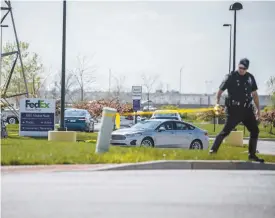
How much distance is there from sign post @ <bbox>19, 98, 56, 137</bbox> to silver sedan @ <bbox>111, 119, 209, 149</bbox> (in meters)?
4.70

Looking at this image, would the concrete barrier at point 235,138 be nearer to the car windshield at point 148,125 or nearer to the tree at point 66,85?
the car windshield at point 148,125

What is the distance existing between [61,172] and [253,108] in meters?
4.27

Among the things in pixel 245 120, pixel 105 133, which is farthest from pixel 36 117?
pixel 245 120

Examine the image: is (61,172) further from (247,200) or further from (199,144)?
(199,144)

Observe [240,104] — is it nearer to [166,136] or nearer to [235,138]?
[166,136]

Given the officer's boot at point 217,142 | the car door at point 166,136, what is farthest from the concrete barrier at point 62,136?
the officer's boot at point 217,142

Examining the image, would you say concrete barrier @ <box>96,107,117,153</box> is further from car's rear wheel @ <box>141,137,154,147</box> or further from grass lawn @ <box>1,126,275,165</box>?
car's rear wheel @ <box>141,137,154,147</box>

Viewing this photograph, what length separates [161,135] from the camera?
18484 millimetres

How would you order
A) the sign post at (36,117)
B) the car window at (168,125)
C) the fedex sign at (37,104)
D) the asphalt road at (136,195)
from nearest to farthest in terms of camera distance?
the asphalt road at (136,195) < the car window at (168,125) < the sign post at (36,117) < the fedex sign at (37,104)

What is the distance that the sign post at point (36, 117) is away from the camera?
22062 millimetres

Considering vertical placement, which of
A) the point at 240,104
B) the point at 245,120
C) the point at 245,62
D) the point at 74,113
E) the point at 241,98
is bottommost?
the point at 74,113

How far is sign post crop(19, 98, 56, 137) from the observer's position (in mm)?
22062

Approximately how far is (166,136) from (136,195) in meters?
11.5

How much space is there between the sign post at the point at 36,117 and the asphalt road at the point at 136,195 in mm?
13299
